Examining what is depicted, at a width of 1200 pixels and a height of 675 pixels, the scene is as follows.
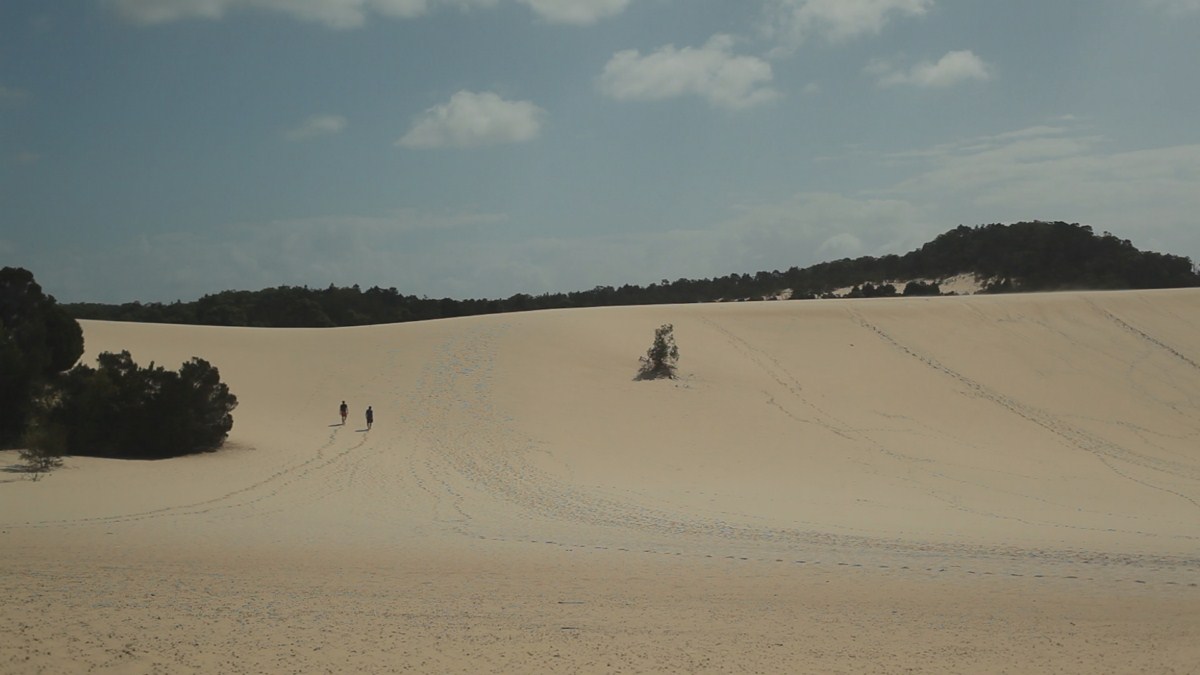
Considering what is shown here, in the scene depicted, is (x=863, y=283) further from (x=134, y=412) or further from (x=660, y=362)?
(x=134, y=412)

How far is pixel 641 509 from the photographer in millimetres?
15297

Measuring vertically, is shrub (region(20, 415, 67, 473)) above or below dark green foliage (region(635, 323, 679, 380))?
below

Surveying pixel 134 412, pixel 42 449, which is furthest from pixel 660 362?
pixel 42 449

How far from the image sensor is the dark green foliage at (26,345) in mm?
18094

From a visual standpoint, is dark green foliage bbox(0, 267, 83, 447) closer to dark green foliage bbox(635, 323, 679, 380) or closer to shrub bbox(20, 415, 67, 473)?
shrub bbox(20, 415, 67, 473)

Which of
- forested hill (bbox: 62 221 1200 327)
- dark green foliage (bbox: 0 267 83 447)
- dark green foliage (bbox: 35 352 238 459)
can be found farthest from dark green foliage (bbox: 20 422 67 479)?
forested hill (bbox: 62 221 1200 327)

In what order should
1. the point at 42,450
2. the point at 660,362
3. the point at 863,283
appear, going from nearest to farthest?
1. the point at 42,450
2. the point at 660,362
3. the point at 863,283

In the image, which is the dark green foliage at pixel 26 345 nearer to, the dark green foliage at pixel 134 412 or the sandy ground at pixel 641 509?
the dark green foliage at pixel 134 412

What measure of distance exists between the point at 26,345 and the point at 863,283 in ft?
197

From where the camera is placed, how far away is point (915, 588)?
9406mm

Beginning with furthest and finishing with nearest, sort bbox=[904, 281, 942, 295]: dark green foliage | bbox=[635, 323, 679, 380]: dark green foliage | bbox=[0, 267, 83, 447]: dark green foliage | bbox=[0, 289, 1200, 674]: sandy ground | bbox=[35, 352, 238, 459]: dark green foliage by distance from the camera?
bbox=[904, 281, 942, 295]: dark green foliage → bbox=[635, 323, 679, 380]: dark green foliage → bbox=[35, 352, 238, 459]: dark green foliage → bbox=[0, 267, 83, 447]: dark green foliage → bbox=[0, 289, 1200, 674]: sandy ground

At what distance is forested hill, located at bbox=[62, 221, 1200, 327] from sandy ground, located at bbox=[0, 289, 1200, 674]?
23.9m

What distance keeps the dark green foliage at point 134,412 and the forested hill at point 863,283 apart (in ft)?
127

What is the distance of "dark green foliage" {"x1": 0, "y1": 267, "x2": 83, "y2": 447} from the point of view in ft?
59.4
